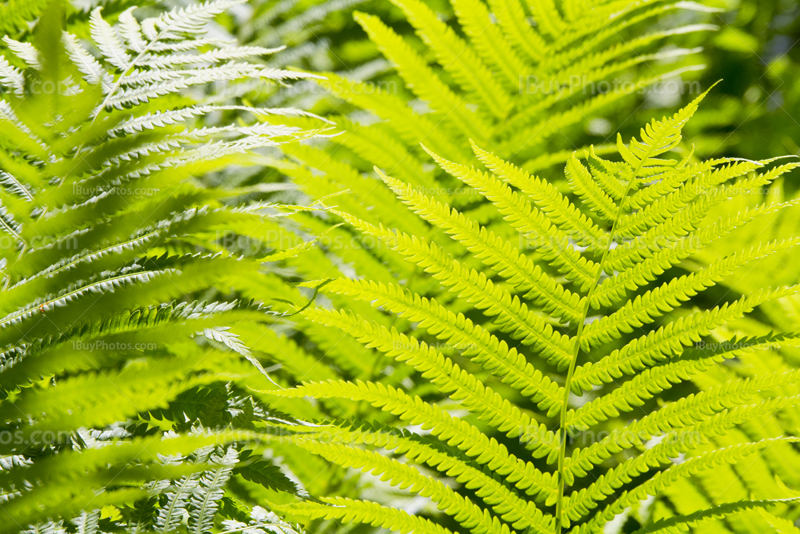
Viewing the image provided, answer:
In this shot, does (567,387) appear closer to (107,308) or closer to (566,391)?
(566,391)

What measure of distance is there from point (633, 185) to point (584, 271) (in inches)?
4.8

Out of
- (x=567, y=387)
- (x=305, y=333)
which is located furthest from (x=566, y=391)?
(x=305, y=333)

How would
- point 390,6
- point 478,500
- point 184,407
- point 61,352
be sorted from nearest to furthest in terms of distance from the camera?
point 61,352
point 184,407
point 478,500
point 390,6

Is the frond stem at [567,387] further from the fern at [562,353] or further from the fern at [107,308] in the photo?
the fern at [107,308]

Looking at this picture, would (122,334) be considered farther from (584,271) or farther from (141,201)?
(584,271)

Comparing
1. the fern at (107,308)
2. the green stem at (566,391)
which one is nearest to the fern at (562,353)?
the green stem at (566,391)

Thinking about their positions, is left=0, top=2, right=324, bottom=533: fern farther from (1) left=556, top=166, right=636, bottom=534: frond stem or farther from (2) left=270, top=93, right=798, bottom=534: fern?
(1) left=556, top=166, right=636, bottom=534: frond stem

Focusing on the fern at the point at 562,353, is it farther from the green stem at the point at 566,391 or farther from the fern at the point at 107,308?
the fern at the point at 107,308

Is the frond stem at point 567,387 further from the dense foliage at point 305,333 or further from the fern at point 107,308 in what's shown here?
the fern at point 107,308

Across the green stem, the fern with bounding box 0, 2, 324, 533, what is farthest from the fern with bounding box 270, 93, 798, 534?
the fern with bounding box 0, 2, 324, 533

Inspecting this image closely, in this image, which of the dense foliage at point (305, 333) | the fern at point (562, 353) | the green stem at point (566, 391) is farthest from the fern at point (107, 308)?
the green stem at point (566, 391)

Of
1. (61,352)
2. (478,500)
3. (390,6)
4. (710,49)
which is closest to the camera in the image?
(61,352)

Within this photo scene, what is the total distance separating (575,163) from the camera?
65 cm

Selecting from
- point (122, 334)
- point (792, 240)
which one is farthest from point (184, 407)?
point (792, 240)
